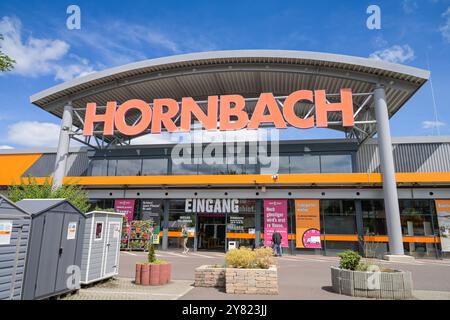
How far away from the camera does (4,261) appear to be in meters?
5.97

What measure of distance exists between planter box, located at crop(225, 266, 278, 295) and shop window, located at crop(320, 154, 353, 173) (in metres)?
15.8

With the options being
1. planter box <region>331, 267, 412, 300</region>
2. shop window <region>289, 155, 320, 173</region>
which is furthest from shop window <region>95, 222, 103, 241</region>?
shop window <region>289, 155, 320, 173</region>

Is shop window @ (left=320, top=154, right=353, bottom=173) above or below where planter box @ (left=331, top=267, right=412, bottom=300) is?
above

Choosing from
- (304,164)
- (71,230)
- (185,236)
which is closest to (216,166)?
(185,236)

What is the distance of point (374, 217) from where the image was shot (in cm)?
1978

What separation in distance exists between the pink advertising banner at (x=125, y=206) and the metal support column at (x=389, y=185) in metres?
17.0

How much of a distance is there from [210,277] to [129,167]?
18209 millimetres

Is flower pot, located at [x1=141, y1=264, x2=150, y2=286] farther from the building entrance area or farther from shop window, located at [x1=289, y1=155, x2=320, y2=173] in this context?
shop window, located at [x1=289, y1=155, x2=320, y2=173]

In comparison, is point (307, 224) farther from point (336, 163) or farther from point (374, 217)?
point (336, 163)

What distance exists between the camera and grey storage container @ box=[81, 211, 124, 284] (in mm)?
9086

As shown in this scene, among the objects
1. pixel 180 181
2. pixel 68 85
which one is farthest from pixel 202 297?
pixel 68 85

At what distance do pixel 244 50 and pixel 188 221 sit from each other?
1296cm

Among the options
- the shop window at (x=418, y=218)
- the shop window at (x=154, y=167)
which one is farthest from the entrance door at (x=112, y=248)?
the shop window at (x=418, y=218)
